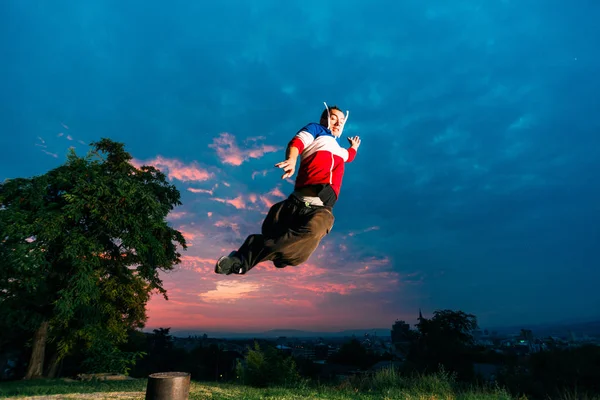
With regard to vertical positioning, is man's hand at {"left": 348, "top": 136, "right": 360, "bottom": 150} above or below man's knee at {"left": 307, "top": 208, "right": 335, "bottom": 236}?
above

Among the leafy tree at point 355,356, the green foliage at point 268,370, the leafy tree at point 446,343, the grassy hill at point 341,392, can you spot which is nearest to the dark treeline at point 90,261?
the green foliage at point 268,370

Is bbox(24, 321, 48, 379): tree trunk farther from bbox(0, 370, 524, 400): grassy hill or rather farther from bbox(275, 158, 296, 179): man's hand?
bbox(275, 158, 296, 179): man's hand

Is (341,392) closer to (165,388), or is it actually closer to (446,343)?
(165,388)

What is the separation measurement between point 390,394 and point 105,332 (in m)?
15.2

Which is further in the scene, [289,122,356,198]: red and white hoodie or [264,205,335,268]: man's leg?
[289,122,356,198]: red and white hoodie

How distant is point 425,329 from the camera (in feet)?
169

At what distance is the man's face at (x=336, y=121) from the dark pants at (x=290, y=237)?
944 mm

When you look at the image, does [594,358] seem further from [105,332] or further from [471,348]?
[105,332]

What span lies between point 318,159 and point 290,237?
2.94ft

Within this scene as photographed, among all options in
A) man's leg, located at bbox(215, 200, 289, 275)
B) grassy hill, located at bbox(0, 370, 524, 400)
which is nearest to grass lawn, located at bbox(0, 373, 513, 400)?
grassy hill, located at bbox(0, 370, 524, 400)

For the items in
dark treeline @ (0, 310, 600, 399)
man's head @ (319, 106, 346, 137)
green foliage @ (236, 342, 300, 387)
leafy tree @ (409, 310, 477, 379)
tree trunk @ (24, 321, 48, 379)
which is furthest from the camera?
leafy tree @ (409, 310, 477, 379)

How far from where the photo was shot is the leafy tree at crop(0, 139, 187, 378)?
53.3 feet

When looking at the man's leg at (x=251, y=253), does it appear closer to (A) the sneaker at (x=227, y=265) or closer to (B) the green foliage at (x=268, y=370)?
(A) the sneaker at (x=227, y=265)

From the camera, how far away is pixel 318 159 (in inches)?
143
